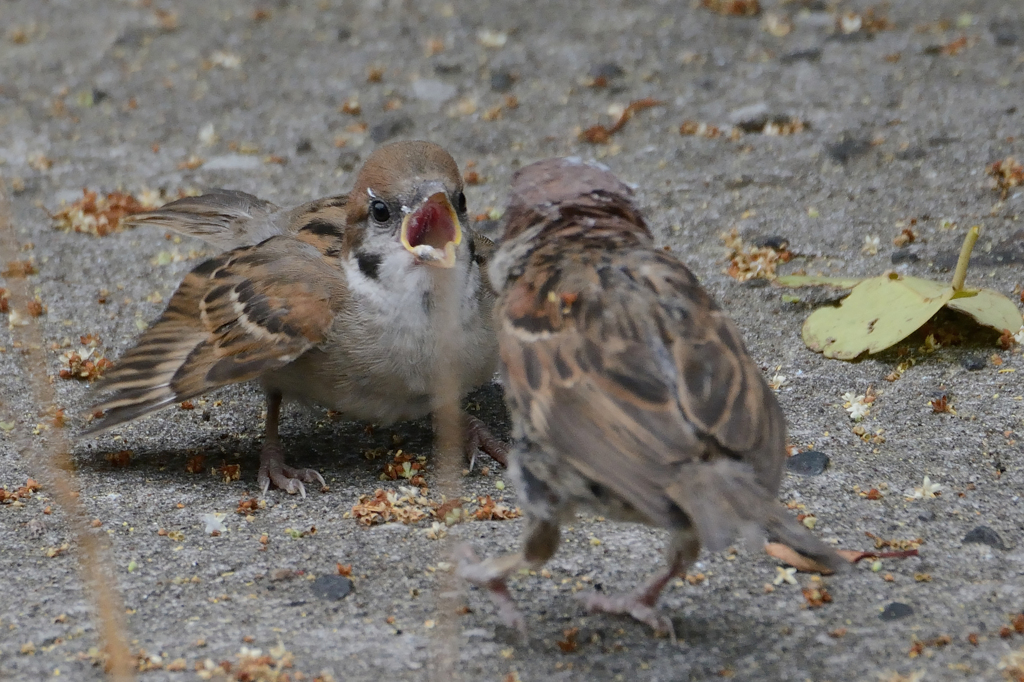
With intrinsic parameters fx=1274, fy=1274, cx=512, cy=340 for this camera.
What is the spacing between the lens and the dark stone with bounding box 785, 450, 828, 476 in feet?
14.8

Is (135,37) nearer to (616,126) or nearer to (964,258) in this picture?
(616,126)

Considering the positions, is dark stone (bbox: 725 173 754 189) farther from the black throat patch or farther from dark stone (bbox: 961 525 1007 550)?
dark stone (bbox: 961 525 1007 550)

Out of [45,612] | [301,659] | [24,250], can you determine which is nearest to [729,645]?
[301,659]

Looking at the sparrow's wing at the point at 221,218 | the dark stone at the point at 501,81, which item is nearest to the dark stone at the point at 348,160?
the dark stone at the point at 501,81

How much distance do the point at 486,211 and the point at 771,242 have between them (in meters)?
1.55

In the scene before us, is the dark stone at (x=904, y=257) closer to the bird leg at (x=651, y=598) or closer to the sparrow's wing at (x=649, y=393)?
the sparrow's wing at (x=649, y=393)

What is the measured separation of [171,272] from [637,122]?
9.66 ft

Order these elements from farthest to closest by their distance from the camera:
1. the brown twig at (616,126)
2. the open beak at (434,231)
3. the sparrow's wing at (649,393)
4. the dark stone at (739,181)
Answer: the brown twig at (616,126), the dark stone at (739,181), the open beak at (434,231), the sparrow's wing at (649,393)

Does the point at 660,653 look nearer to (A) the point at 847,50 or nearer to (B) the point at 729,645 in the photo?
(B) the point at 729,645

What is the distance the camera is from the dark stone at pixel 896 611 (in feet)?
11.7

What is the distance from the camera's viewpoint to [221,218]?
585 centimetres

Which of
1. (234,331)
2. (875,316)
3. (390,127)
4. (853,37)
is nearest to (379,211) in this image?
(234,331)

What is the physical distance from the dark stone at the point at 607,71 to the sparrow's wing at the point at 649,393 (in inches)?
190

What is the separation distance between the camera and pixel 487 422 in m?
5.29
